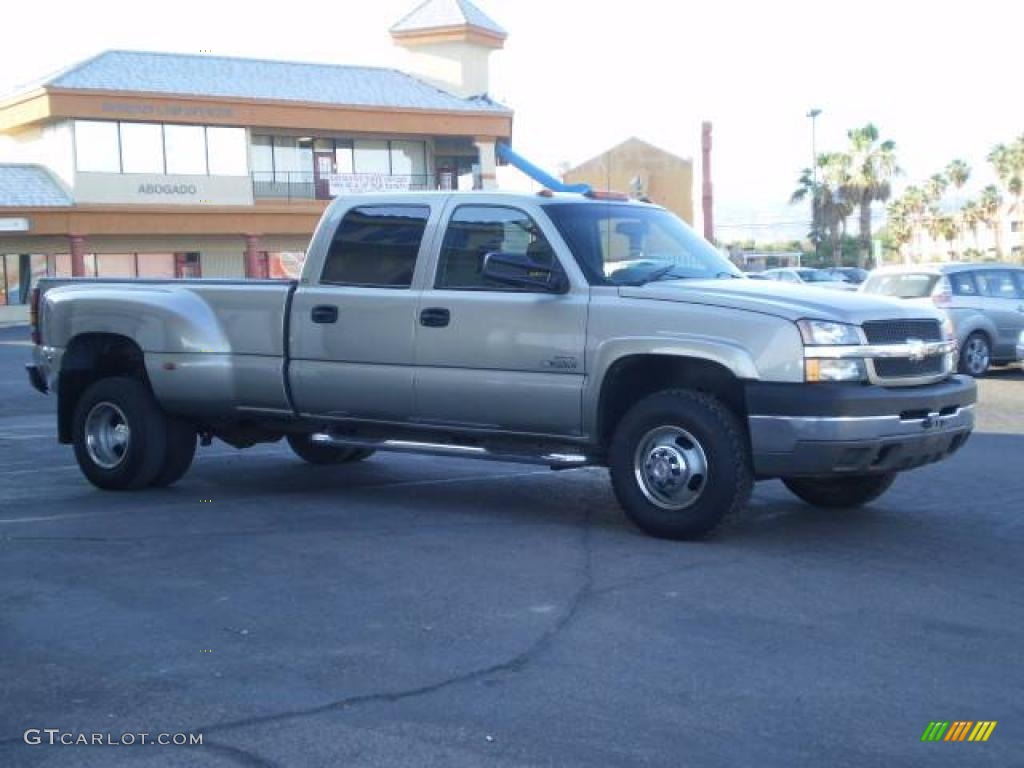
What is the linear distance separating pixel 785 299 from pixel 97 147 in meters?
41.9

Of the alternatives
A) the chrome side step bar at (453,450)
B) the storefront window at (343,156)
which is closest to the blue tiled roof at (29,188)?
the storefront window at (343,156)

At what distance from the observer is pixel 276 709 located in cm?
486

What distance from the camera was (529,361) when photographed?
7.98 meters

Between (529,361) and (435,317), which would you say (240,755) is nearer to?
(529,361)

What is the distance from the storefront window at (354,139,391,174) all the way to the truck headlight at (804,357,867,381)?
4536 centimetres

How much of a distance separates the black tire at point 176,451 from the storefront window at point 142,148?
38.7 meters

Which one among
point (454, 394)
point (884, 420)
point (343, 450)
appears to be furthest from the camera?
point (343, 450)

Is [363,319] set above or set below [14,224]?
below

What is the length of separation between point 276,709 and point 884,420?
3.76 metres

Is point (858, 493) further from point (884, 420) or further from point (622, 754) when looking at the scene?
point (622, 754)

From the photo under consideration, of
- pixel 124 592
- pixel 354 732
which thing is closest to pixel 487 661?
pixel 354 732

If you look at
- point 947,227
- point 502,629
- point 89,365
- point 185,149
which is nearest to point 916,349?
point 502,629

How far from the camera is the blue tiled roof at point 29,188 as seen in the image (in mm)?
44500

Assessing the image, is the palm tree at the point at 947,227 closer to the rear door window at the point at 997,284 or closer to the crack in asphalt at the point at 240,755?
the rear door window at the point at 997,284
